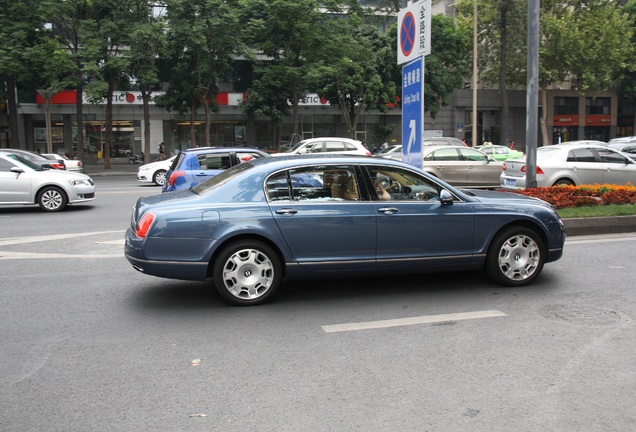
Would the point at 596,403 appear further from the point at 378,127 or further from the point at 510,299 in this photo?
the point at 378,127

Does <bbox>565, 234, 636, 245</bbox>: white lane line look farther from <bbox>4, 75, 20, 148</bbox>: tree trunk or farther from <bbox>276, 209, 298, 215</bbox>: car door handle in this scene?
<bbox>4, 75, 20, 148</bbox>: tree trunk

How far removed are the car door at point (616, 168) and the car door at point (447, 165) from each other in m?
3.85

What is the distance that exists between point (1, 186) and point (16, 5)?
20348 mm

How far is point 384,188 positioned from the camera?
6402 mm

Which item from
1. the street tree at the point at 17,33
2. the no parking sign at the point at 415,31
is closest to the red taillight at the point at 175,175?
the no parking sign at the point at 415,31

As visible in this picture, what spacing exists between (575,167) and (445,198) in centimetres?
1000

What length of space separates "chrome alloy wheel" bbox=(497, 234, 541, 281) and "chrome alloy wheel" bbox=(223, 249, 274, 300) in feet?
8.88

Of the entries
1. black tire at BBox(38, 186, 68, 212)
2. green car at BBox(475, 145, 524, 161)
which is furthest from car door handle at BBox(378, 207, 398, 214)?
green car at BBox(475, 145, 524, 161)

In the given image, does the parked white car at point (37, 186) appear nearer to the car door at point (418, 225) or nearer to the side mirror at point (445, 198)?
the car door at point (418, 225)

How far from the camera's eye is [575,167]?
14805 millimetres

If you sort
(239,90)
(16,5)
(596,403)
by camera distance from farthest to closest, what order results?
(239,90) → (16,5) → (596,403)

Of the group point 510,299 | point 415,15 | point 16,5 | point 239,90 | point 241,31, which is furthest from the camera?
point 239,90

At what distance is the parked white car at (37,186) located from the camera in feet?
45.4

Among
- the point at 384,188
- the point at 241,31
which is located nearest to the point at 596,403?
the point at 384,188
